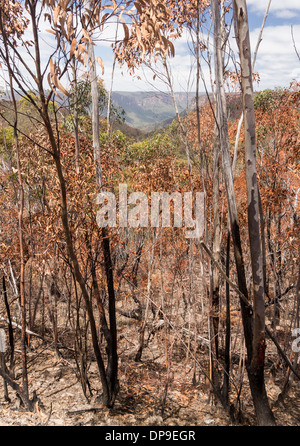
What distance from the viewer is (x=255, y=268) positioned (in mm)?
2350

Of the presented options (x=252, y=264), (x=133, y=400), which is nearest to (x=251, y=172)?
(x=252, y=264)

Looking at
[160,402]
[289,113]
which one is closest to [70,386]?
[160,402]

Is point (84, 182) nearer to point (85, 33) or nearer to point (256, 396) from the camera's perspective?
point (85, 33)

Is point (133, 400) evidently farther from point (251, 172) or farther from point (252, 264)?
point (251, 172)

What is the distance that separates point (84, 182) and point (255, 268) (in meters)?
2.48

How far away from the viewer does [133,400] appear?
5367 mm

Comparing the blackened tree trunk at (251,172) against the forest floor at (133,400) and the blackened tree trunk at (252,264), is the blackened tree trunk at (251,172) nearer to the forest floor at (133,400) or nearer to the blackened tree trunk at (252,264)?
the blackened tree trunk at (252,264)

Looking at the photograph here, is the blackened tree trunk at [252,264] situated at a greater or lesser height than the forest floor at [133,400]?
greater

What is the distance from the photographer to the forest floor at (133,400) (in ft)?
14.7

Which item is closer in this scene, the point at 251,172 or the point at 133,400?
the point at 251,172

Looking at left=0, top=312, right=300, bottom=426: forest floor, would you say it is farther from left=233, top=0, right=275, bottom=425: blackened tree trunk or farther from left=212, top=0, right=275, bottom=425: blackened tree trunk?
left=233, top=0, right=275, bottom=425: blackened tree trunk

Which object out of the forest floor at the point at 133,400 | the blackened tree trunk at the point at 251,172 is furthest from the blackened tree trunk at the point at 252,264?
the forest floor at the point at 133,400

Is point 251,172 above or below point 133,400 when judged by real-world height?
above

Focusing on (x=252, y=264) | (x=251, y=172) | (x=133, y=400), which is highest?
(x=251, y=172)
